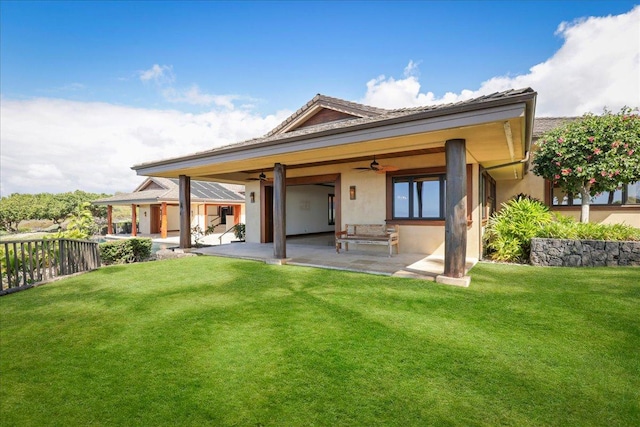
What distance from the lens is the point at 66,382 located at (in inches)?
98.5

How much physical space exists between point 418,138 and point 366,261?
11.4ft

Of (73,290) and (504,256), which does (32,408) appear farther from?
(504,256)

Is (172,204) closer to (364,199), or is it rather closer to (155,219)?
(155,219)

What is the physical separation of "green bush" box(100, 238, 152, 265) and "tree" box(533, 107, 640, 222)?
13161 millimetres

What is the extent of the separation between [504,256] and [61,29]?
15.7 meters

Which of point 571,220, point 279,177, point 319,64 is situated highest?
point 319,64

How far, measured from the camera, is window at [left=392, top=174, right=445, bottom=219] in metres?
8.62

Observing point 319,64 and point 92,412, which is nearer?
point 92,412

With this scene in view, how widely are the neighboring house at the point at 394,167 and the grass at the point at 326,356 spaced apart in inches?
76.1

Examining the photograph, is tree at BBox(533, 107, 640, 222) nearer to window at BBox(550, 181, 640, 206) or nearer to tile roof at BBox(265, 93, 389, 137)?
window at BBox(550, 181, 640, 206)

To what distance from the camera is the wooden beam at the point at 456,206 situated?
17.1ft

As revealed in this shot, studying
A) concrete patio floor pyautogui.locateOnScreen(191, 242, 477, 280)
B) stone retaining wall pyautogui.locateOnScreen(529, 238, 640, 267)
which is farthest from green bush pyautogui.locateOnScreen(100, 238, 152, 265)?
stone retaining wall pyautogui.locateOnScreen(529, 238, 640, 267)

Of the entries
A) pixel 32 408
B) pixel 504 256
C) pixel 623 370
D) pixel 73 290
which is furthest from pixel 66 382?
pixel 504 256

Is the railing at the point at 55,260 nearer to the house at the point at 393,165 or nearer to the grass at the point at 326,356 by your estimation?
the grass at the point at 326,356
